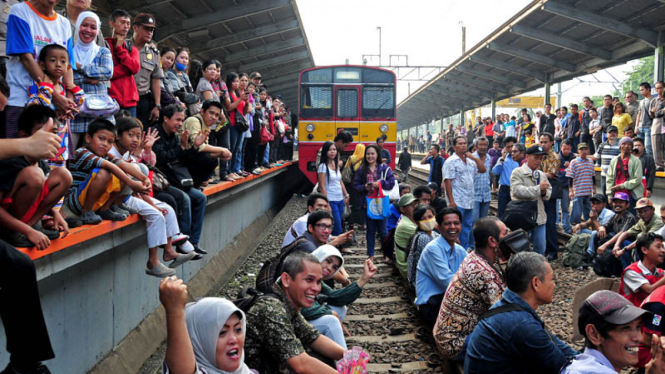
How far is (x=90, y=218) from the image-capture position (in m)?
3.87

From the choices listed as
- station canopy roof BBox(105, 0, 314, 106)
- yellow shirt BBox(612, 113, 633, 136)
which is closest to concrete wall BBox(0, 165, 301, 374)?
station canopy roof BBox(105, 0, 314, 106)

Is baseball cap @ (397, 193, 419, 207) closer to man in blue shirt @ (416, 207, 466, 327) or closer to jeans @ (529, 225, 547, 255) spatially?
man in blue shirt @ (416, 207, 466, 327)

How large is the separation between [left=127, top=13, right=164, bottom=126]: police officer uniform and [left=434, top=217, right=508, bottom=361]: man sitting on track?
152 inches

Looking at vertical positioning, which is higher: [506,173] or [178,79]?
[178,79]

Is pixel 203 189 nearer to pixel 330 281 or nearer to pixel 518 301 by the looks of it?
pixel 330 281

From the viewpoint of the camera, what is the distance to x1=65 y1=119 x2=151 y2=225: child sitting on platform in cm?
391

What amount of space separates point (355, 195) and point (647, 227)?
4658mm

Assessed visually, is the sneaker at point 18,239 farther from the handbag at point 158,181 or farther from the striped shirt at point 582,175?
the striped shirt at point 582,175

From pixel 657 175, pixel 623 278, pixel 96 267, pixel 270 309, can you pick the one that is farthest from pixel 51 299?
pixel 657 175

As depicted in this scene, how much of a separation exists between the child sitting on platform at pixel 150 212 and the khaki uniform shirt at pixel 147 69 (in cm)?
142

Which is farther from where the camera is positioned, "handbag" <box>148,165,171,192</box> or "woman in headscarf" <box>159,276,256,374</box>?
"handbag" <box>148,165,171,192</box>

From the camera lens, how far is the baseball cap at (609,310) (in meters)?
2.86

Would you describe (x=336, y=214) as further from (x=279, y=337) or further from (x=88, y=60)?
(x=279, y=337)

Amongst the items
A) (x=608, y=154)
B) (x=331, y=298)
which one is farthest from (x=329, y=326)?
(x=608, y=154)
